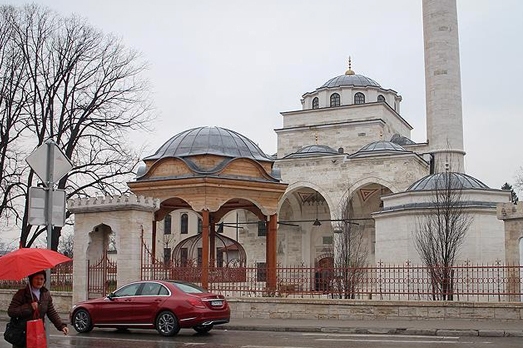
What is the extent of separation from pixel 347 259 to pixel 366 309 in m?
8.52

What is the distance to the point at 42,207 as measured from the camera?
7539 mm

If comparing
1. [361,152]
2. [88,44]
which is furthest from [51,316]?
[361,152]

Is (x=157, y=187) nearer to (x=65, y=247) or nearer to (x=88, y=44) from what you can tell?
(x=88, y=44)

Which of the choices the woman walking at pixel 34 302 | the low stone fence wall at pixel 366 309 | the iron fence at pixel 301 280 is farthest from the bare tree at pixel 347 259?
the woman walking at pixel 34 302

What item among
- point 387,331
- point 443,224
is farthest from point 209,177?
point 443,224

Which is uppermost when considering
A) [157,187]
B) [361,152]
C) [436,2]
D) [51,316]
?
[436,2]

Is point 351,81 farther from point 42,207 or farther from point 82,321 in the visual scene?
point 42,207

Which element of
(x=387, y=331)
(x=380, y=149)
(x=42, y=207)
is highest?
(x=380, y=149)

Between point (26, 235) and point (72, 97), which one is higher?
point (72, 97)

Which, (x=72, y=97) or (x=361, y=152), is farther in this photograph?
(x=361, y=152)

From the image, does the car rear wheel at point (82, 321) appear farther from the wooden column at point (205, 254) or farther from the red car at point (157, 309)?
the wooden column at point (205, 254)

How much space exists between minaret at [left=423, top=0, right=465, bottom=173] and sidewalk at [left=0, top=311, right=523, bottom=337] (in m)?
21.7

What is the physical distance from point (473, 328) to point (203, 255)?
7275mm

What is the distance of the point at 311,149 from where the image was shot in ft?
132
